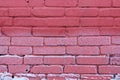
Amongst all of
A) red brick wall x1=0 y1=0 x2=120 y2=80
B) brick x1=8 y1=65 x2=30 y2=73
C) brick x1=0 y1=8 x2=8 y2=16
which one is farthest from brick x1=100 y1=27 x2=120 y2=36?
brick x1=0 y1=8 x2=8 y2=16

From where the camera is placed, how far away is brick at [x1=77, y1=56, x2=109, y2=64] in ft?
8.66

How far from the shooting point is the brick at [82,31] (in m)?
2.63

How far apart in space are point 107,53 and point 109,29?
0.22m

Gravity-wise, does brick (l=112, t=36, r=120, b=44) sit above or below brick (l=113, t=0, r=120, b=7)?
below

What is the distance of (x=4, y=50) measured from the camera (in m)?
2.68

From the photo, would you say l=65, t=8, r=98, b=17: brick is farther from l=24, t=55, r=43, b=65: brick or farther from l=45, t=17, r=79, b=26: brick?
l=24, t=55, r=43, b=65: brick

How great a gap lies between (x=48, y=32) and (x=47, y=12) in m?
0.18

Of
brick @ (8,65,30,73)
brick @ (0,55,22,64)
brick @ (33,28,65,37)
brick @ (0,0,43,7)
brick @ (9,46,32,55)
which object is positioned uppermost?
brick @ (0,0,43,7)

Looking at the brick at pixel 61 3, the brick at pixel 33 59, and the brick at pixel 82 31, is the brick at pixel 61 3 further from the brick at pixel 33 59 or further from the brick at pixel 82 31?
the brick at pixel 33 59

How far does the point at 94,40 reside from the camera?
264cm

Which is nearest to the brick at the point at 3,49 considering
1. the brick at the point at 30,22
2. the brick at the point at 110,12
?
the brick at the point at 30,22

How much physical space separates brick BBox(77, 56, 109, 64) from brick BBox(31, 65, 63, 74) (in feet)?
0.63

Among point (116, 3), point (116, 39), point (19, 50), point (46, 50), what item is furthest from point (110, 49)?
point (19, 50)

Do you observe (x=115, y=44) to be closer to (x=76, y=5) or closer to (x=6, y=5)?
(x=76, y=5)
